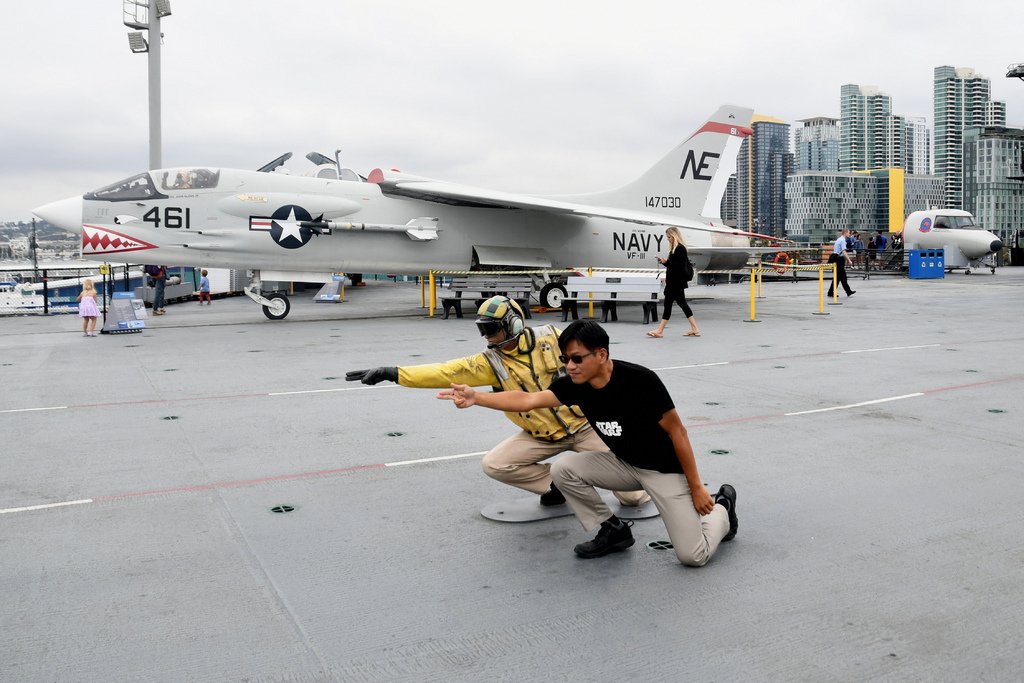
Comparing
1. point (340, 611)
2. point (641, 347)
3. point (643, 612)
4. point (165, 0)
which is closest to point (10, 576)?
point (340, 611)

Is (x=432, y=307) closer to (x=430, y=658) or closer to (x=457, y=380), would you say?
(x=457, y=380)

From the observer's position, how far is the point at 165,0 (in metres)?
24.7

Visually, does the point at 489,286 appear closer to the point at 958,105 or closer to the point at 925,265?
the point at 925,265

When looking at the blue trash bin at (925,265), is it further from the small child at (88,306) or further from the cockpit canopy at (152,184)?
the small child at (88,306)

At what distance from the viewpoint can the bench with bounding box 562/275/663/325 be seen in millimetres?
16953

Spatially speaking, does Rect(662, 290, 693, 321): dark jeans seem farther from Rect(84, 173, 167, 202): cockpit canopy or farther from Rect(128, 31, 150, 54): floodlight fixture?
Rect(128, 31, 150, 54): floodlight fixture

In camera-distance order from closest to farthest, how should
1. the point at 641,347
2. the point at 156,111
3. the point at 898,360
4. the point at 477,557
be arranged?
the point at 477,557 → the point at 898,360 → the point at 641,347 → the point at 156,111

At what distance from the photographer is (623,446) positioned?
4.37m

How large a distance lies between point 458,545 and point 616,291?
12.9 meters

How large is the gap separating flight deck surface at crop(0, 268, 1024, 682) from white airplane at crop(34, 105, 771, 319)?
7.33 meters

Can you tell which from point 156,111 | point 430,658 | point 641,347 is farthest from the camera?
point 156,111

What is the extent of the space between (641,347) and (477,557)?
29.8ft

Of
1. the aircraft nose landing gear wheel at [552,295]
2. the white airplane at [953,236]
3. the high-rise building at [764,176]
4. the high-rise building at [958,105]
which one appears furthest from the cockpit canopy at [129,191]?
the high-rise building at [958,105]

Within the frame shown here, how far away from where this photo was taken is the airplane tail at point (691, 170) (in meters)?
22.3
